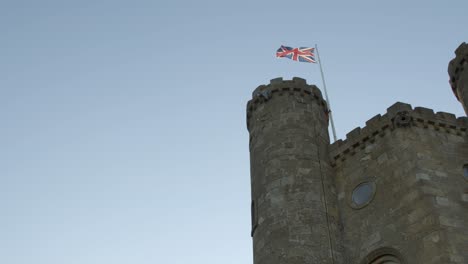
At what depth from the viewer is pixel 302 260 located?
2052 centimetres

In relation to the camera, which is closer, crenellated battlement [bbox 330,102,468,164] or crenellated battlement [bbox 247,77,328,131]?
crenellated battlement [bbox 330,102,468,164]

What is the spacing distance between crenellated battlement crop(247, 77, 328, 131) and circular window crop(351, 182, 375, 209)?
16.9 ft

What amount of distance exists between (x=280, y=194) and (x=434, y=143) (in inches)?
231

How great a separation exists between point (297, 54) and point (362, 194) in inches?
429

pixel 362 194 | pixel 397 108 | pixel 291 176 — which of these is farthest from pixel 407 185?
pixel 291 176

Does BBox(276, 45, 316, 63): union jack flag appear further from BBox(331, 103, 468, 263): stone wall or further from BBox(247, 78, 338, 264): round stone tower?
BBox(331, 103, 468, 263): stone wall

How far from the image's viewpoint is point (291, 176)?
23.0 m

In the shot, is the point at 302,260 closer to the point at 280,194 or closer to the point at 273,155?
the point at 280,194

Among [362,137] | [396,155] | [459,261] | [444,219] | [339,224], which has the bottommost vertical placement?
[459,261]

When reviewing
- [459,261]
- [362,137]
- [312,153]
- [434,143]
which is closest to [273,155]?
[312,153]

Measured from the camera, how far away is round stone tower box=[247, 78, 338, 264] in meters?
21.2

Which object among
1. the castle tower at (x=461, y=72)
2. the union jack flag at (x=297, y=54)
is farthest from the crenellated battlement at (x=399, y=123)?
the union jack flag at (x=297, y=54)

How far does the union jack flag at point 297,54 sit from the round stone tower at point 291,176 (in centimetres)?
448

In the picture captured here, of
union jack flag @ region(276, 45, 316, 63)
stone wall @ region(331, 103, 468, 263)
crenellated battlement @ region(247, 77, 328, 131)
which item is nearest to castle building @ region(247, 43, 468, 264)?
stone wall @ region(331, 103, 468, 263)
